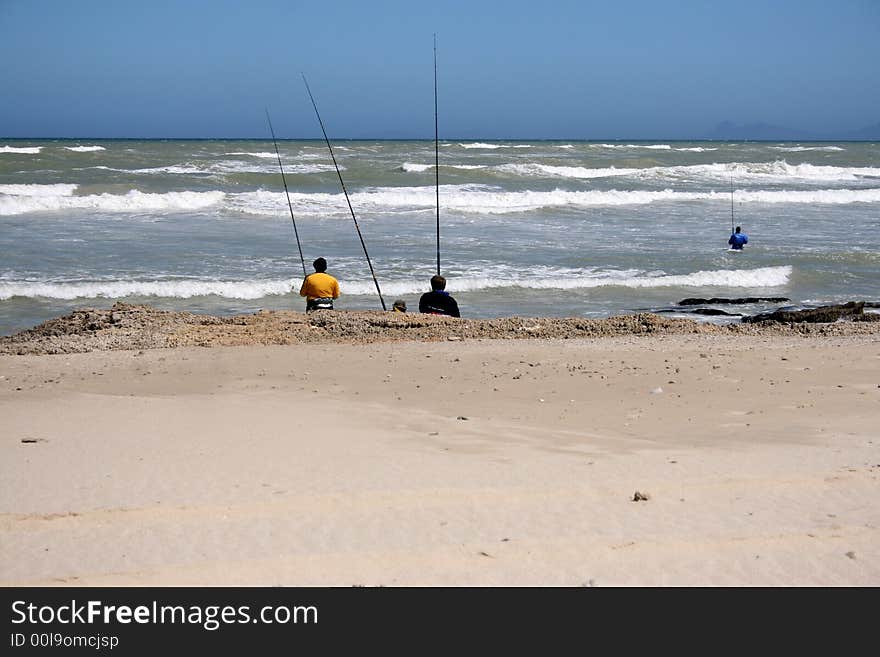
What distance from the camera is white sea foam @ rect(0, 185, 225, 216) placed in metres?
23.2

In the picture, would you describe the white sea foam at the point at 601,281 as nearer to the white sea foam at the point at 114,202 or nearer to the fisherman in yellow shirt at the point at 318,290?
the fisherman in yellow shirt at the point at 318,290

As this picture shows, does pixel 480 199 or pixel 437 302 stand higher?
pixel 480 199

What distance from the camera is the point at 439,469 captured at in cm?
434

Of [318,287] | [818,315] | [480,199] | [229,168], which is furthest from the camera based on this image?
[229,168]

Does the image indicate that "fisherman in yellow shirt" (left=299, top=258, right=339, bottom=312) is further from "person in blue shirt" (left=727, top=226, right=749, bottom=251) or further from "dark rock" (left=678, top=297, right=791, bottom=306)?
"person in blue shirt" (left=727, top=226, right=749, bottom=251)

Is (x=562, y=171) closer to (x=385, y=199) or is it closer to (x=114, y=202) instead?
(x=385, y=199)

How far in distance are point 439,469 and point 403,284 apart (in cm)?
958

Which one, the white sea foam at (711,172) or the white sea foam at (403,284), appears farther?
the white sea foam at (711,172)

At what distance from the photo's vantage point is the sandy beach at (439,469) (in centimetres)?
329

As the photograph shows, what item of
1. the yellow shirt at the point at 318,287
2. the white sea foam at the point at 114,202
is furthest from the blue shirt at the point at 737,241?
the white sea foam at the point at 114,202

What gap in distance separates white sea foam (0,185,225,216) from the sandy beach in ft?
56.6

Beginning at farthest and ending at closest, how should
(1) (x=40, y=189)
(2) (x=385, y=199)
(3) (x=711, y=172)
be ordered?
(3) (x=711, y=172), (1) (x=40, y=189), (2) (x=385, y=199)

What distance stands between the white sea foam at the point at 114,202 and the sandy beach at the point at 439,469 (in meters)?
17.3

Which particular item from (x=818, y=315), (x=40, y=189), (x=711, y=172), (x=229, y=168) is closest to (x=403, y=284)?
(x=818, y=315)
